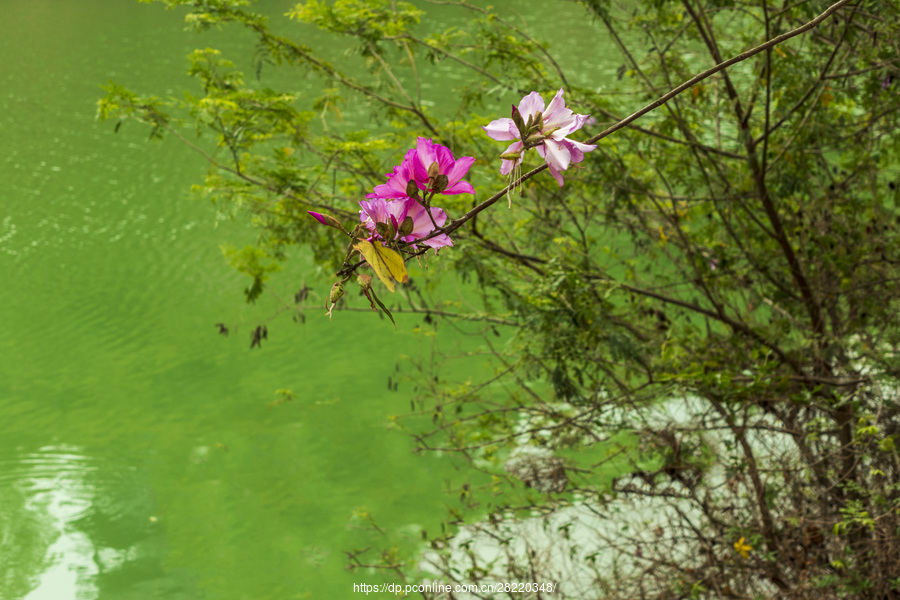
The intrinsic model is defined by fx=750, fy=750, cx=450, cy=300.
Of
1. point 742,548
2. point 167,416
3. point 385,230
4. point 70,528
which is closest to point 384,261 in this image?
point 385,230

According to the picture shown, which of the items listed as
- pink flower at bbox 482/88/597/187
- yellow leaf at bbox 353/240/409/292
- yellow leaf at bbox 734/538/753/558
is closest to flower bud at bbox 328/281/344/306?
yellow leaf at bbox 353/240/409/292

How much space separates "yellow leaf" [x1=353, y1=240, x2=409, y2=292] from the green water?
279cm

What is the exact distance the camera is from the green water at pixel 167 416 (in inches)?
141

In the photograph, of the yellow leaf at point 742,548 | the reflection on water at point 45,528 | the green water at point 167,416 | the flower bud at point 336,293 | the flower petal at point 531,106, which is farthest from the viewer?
the green water at point 167,416

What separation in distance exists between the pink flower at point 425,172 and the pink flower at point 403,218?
0.5 inches

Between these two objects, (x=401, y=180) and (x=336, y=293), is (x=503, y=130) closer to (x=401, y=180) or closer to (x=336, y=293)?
(x=401, y=180)

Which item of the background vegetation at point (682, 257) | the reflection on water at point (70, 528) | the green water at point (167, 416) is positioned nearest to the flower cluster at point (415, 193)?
the background vegetation at point (682, 257)

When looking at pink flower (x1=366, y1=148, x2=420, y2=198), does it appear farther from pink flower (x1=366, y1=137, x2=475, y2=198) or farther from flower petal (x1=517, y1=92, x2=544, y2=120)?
flower petal (x1=517, y1=92, x2=544, y2=120)

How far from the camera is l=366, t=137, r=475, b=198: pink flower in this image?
2.19ft

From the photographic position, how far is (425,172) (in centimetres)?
67

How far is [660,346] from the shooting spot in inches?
111

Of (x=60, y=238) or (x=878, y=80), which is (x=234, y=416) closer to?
(x=60, y=238)

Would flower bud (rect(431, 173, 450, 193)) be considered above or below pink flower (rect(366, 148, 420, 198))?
below

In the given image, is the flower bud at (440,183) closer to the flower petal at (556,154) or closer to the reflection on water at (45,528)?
the flower petal at (556,154)
